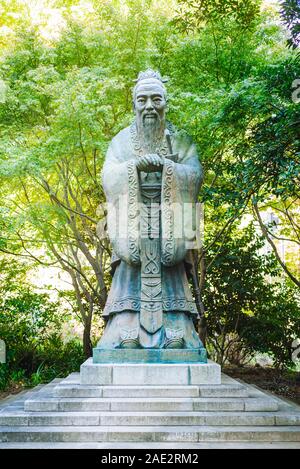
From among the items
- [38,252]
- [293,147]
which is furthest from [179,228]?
[38,252]

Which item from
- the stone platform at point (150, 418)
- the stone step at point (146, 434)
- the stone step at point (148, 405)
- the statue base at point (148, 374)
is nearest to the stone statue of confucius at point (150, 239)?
the statue base at point (148, 374)

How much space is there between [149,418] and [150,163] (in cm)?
285

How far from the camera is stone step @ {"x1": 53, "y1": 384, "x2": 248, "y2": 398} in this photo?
16.7ft

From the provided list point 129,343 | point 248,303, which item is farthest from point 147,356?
point 248,303

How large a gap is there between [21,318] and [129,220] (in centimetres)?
655

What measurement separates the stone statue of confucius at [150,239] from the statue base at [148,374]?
39 cm

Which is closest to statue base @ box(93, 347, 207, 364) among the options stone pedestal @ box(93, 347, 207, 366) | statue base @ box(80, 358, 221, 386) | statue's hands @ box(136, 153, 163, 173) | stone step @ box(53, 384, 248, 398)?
stone pedestal @ box(93, 347, 207, 366)

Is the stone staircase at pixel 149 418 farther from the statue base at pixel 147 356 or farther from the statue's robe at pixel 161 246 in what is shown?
the statue's robe at pixel 161 246

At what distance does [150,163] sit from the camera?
606cm

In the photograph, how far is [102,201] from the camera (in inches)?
424

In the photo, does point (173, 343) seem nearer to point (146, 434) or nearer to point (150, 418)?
point (150, 418)

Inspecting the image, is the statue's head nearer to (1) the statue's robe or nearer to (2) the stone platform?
(1) the statue's robe

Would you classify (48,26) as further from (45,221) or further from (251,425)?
(251,425)

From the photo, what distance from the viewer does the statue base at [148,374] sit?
5.41 m
